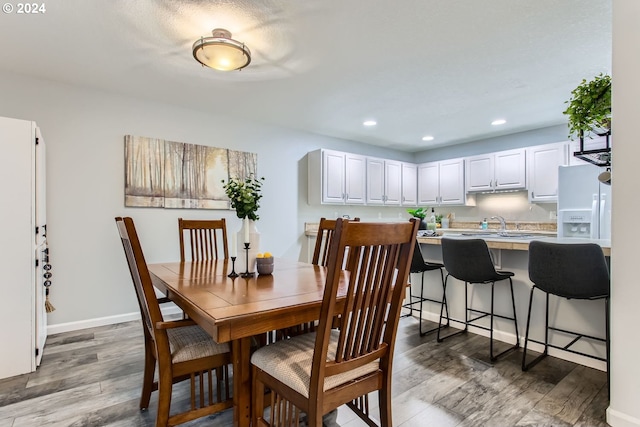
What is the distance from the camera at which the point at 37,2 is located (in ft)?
6.43

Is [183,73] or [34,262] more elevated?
[183,73]

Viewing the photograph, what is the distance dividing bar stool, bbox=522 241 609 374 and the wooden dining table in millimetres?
1377

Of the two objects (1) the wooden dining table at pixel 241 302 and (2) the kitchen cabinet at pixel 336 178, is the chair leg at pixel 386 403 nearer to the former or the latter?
(1) the wooden dining table at pixel 241 302

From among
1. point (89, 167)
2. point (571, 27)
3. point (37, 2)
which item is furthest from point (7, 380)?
point (571, 27)

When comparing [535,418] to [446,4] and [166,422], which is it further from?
[446,4]

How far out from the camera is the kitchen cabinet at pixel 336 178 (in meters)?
4.73

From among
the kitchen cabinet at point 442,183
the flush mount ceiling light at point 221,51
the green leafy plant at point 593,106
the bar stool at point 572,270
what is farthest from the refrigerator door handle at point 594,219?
the flush mount ceiling light at point 221,51

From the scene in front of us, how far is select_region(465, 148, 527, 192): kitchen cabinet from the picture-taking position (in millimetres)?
4715

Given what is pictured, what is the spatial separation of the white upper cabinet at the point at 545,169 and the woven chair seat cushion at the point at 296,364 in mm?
4246

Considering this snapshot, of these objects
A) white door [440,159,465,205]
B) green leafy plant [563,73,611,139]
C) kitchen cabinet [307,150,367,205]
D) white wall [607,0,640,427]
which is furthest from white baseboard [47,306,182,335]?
white door [440,159,465,205]

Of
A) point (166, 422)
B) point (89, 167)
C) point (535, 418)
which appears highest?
point (89, 167)

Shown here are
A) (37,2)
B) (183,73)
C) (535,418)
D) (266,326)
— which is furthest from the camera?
(183,73)

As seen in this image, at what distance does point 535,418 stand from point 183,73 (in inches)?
140

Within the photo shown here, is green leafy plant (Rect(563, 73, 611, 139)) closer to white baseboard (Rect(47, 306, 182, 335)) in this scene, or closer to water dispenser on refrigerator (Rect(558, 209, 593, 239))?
water dispenser on refrigerator (Rect(558, 209, 593, 239))
